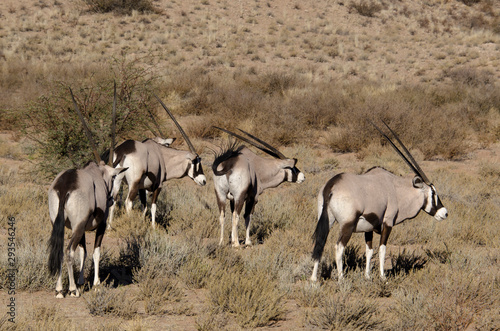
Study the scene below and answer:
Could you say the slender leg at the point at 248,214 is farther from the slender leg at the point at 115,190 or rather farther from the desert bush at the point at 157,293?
the desert bush at the point at 157,293

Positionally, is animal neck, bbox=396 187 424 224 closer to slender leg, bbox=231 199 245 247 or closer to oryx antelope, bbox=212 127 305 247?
oryx antelope, bbox=212 127 305 247

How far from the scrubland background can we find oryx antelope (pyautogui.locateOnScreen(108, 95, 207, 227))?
2.05 ft

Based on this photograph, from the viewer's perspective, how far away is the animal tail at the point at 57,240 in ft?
17.6

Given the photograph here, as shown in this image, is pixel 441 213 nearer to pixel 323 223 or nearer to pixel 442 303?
pixel 442 303

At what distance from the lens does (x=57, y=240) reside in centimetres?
538

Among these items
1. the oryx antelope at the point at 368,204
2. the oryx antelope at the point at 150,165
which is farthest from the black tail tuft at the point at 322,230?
the oryx antelope at the point at 150,165

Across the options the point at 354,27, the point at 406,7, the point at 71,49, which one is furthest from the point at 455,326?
the point at 406,7

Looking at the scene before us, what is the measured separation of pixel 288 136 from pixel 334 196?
434 inches

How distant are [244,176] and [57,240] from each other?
3.70m

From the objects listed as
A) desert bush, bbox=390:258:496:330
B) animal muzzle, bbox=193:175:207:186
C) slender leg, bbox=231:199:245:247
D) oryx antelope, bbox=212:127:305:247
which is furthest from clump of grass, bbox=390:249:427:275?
animal muzzle, bbox=193:175:207:186

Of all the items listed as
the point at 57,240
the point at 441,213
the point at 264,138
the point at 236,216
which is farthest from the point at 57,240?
the point at 264,138

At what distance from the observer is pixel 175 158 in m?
9.96

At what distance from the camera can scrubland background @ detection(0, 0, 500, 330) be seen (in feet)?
19.8

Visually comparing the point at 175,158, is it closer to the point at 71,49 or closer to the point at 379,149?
the point at 379,149
